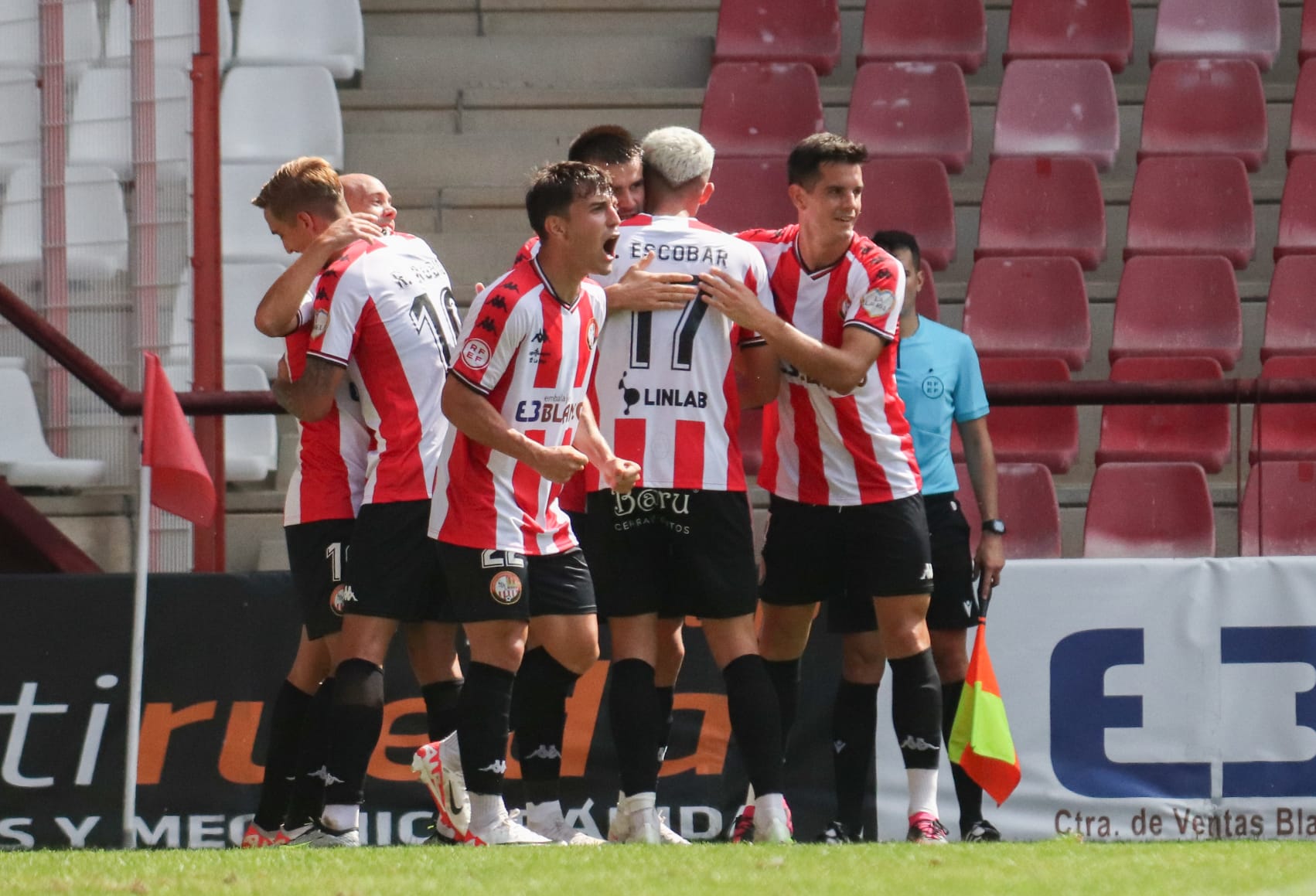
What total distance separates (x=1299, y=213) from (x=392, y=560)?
17.4 feet

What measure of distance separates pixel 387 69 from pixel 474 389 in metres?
5.50

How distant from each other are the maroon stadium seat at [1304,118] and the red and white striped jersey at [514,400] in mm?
5276

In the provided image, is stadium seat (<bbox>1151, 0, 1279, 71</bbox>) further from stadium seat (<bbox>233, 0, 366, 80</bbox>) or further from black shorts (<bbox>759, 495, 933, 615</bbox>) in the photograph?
black shorts (<bbox>759, 495, 933, 615</bbox>)

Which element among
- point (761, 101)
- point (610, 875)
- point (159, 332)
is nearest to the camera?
point (610, 875)

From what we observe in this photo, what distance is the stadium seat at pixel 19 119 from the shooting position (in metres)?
7.44

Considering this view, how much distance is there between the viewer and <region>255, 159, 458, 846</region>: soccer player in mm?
5020

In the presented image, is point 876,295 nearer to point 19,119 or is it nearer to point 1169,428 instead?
point 1169,428

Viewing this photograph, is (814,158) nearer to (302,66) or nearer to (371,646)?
(371,646)

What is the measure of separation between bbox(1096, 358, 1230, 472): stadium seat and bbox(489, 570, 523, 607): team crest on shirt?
3.61 meters

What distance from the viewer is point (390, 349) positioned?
17.0ft

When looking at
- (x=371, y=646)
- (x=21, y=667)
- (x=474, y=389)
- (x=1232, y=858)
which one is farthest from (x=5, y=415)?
(x=1232, y=858)

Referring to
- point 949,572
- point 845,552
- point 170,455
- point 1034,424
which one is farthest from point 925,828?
→ point 1034,424

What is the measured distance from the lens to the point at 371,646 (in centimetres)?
506

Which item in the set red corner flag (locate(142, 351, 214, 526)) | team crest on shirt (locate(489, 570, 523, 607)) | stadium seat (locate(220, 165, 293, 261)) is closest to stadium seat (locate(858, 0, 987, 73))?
stadium seat (locate(220, 165, 293, 261))
